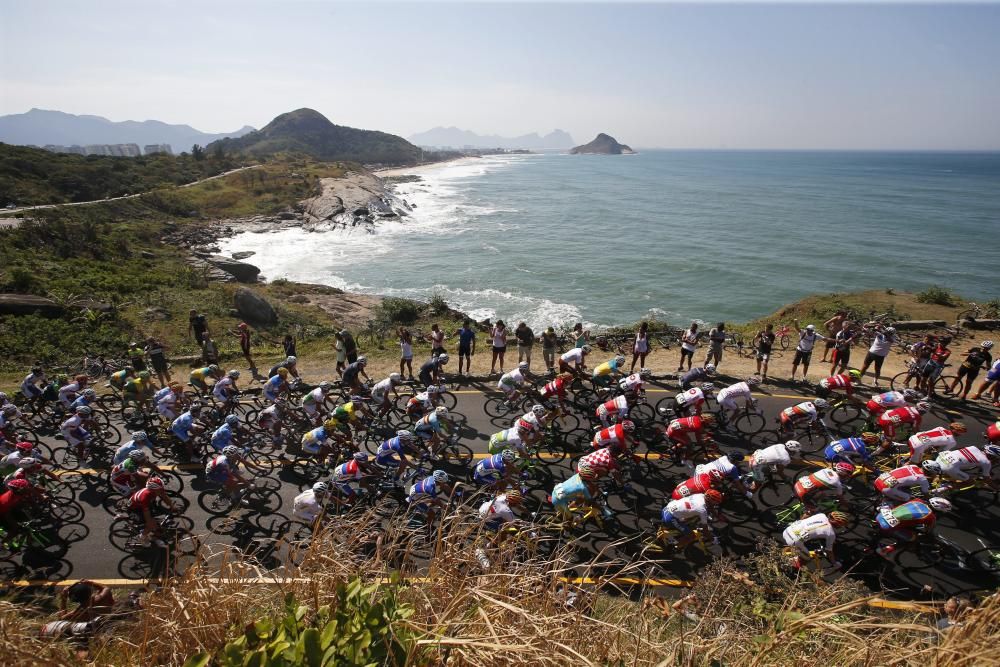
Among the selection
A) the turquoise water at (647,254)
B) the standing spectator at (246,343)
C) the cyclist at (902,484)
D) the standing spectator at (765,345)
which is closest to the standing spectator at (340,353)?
the standing spectator at (246,343)

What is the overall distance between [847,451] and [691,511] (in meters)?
4.26

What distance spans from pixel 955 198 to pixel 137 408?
14973cm

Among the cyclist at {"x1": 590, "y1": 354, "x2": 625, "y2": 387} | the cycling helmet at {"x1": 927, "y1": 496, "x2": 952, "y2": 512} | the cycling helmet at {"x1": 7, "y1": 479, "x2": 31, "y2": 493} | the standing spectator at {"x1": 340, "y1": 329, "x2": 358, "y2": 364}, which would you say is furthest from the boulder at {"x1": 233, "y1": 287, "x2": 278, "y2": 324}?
the cycling helmet at {"x1": 927, "y1": 496, "x2": 952, "y2": 512}

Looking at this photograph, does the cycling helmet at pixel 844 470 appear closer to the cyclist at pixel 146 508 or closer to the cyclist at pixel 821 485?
the cyclist at pixel 821 485

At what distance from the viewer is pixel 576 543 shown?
350 inches

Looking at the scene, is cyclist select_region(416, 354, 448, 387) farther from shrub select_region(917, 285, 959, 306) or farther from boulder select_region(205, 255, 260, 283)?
boulder select_region(205, 255, 260, 283)

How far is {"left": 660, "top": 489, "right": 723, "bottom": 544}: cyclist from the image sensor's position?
837cm

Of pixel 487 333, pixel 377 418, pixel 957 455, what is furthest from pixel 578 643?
pixel 487 333

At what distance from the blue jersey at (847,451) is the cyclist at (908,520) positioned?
1.42 meters

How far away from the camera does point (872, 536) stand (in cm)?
920

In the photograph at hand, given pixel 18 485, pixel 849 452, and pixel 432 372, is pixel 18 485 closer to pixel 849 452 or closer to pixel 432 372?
pixel 432 372

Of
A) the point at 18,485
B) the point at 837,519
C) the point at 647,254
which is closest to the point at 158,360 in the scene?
the point at 18,485

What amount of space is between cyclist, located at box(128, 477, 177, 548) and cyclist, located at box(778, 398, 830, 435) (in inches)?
533

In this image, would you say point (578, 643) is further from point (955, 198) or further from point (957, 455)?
point (955, 198)
